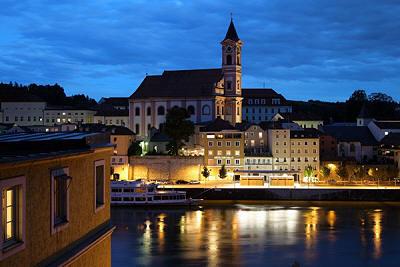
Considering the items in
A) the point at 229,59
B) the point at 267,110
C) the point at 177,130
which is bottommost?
the point at 177,130

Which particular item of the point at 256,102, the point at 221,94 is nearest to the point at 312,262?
the point at 221,94

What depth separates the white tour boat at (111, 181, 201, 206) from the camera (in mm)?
25422

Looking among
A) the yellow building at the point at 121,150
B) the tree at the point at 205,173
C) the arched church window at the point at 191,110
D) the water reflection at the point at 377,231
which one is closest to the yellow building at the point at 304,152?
the tree at the point at 205,173

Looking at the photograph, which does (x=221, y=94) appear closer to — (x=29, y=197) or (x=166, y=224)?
(x=166, y=224)

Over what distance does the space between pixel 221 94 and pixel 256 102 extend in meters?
12.0

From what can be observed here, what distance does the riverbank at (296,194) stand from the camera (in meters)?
25.8

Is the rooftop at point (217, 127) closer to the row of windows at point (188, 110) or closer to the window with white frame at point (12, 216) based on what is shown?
the row of windows at point (188, 110)

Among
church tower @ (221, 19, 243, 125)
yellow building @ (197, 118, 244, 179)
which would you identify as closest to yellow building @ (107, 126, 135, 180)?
yellow building @ (197, 118, 244, 179)

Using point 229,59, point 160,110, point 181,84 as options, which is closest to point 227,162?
point 160,110

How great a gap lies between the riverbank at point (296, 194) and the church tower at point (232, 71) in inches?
383

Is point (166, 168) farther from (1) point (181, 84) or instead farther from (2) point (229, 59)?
(2) point (229, 59)

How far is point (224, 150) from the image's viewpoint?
30719mm

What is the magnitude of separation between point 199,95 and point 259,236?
1903 centimetres

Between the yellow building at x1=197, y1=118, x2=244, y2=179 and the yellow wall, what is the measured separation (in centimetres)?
2640
